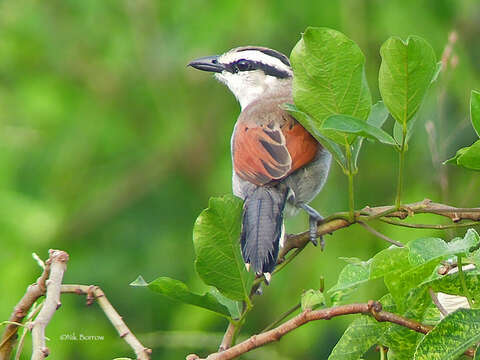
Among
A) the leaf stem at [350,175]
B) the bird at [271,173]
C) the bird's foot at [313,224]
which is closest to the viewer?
the leaf stem at [350,175]

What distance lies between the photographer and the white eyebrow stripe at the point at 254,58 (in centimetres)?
462

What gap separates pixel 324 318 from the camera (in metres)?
1.67

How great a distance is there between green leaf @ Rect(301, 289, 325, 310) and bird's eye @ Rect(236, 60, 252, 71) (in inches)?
119

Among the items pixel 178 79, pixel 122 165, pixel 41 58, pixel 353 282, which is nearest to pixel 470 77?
pixel 178 79

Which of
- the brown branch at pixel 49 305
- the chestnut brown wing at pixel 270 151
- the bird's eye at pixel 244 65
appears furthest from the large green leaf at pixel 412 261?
the bird's eye at pixel 244 65

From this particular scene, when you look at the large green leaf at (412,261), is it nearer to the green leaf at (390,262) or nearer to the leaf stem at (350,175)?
the green leaf at (390,262)

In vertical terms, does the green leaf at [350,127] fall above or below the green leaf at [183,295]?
above

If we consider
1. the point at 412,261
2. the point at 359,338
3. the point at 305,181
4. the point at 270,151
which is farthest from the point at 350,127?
the point at 305,181

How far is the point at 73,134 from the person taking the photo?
702 centimetres

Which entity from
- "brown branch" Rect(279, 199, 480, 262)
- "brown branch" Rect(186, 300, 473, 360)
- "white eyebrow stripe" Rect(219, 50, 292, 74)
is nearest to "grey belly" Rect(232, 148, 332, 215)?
"white eyebrow stripe" Rect(219, 50, 292, 74)

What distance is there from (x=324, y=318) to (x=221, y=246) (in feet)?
1.31

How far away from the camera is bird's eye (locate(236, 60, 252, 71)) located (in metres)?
4.69

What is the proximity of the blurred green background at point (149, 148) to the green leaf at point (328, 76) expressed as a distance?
10.7ft

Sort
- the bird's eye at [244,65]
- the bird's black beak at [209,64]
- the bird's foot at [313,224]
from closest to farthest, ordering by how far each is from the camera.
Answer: the bird's foot at [313,224] < the bird's black beak at [209,64] < the bird's eye at [244,65]
